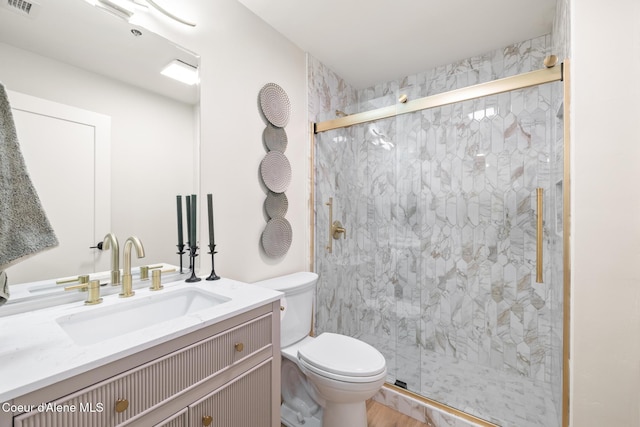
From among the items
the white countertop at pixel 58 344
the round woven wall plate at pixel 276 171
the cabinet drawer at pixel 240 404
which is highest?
the round woven wall plate at pixel 276 171

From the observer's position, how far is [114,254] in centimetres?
120

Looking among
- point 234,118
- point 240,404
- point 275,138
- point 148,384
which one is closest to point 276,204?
point 275,138

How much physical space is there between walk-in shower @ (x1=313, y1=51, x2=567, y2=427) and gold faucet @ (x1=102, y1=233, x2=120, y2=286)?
1.30 metres

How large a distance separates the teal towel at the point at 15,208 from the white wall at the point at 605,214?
1.87 metres

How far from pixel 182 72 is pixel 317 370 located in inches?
62.9

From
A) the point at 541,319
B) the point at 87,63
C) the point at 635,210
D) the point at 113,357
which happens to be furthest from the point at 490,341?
the point at 87,63

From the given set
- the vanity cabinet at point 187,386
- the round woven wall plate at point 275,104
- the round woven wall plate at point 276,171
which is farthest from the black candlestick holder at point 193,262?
the round woven wall plate at point 275,104

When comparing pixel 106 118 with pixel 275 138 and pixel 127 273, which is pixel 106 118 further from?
pixel 275 138

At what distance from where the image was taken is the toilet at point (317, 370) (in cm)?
137

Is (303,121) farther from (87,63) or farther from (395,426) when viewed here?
(395,426)

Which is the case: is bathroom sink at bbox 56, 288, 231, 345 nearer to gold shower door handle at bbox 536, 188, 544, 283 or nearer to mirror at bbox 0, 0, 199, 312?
mirror at bbox 0, 0, 199, 312

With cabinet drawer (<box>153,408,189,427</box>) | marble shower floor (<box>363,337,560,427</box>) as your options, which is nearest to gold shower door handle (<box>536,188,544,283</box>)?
marble shower floor (<box>363,337,560,427</box>)

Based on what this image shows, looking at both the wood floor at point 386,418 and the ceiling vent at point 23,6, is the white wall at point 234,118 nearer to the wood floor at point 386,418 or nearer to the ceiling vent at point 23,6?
the ceiling vent at point 23,6

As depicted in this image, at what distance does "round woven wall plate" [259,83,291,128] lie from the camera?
184cm
